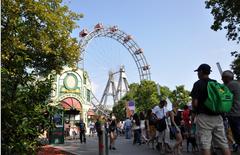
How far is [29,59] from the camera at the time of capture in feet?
27.5

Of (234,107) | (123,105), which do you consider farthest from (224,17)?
(123,105)

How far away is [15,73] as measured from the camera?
7988 millimetres

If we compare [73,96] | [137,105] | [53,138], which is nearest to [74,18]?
[53,138]

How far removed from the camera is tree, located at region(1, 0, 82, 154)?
7.27m

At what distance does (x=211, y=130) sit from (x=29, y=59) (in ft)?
14.4

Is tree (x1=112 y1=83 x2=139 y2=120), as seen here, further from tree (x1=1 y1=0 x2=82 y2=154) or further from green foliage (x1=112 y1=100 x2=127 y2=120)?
tree (x1=1 y1=0 x2=82 y2=154)

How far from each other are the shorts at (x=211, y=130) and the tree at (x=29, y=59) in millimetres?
3311

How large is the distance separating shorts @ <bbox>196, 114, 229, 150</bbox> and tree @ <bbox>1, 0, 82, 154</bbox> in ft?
10.9

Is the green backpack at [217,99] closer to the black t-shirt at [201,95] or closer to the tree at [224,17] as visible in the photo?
the black t-shirt at [201,95]

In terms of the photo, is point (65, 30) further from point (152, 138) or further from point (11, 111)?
point (11, 111)

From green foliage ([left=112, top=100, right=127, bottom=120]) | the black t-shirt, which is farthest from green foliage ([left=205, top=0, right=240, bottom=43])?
green foliage ([left=112, top=100, right=127, bottom=120])

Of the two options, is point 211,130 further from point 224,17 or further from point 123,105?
point 123,105

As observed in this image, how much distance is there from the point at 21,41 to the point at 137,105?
6105 cm

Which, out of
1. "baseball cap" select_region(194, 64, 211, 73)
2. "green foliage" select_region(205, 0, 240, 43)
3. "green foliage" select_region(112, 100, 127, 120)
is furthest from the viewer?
"green foliage" select_region(112, 100, 127, 120)
